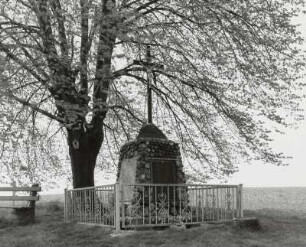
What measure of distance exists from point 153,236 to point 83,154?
646cm

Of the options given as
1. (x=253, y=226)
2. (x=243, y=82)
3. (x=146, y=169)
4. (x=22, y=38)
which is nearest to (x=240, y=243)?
(x=253, y=226)

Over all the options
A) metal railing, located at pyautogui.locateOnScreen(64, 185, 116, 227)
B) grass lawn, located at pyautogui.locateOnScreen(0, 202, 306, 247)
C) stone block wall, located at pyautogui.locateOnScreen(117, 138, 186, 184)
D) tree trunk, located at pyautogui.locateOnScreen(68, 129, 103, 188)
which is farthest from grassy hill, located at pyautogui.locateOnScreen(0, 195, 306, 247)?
tree trunk, located at pyautogui.locateOnScreen(68, 129, 103, 188)

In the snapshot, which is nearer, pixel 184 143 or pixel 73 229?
pixel 73 229

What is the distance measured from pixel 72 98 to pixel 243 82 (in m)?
5.76

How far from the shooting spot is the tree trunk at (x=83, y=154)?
1627 centimetres

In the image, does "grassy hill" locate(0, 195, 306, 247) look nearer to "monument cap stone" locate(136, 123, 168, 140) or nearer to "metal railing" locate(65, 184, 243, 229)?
"metal railing" locate(65, 184, 243, 229)

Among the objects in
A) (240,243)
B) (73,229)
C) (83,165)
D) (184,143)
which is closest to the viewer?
(240,243)

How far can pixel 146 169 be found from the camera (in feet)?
45.6

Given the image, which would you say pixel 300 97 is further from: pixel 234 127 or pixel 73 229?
pixel 73 229

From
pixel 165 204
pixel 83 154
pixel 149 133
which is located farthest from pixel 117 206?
pixel 83 154

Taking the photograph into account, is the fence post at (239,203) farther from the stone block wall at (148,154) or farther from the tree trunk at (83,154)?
the tree trunk at (83,154)

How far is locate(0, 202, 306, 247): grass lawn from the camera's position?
10203 millimetres

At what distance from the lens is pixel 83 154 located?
16.4 metres

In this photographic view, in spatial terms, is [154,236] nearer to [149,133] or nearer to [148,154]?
[148,154]
